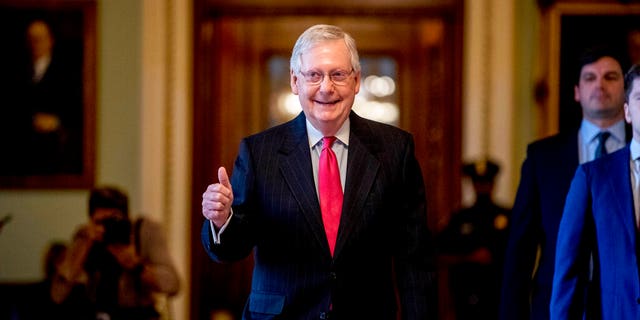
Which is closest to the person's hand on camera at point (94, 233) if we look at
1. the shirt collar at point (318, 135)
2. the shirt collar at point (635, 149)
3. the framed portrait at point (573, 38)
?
the shirt collar at point (318, 135)

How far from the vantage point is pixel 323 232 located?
9.02ft

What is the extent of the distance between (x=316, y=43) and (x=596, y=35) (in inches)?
156

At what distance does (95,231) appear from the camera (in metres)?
4.88

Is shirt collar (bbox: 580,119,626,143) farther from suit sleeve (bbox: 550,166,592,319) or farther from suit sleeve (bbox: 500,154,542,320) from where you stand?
suit sleeve (bbox: 550,166,592,319)

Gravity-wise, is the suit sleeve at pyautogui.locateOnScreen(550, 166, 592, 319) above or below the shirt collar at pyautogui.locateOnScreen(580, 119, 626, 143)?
below

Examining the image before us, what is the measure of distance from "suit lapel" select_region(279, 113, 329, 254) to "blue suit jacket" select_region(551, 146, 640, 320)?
814 millimetres

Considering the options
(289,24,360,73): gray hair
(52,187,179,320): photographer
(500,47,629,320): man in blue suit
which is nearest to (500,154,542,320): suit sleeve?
(500,47,629,320): man in blue suit

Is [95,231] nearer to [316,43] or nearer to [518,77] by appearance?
[316,43]

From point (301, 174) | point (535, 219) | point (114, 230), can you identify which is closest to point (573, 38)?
point (535, 219)

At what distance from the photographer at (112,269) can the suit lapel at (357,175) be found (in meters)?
2.30

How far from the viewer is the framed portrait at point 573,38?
20.5 ft

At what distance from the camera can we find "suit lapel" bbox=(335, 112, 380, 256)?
274 cm

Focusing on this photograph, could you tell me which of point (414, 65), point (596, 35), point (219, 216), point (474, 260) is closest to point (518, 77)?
point (596, 35)

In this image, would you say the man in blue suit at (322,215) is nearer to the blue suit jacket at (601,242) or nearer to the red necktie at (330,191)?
Answer: the red necktie at (330,191)
